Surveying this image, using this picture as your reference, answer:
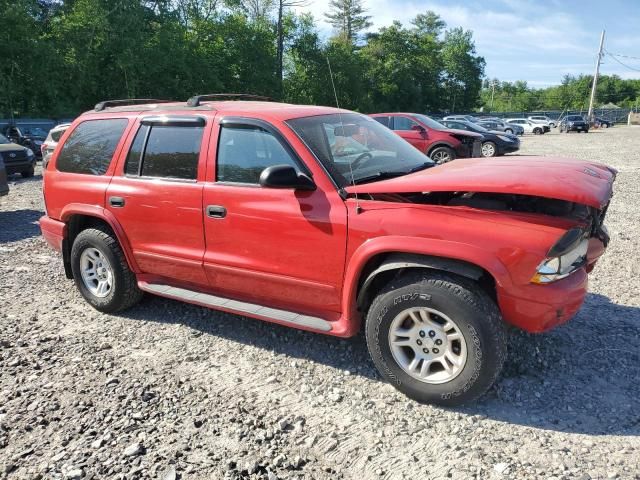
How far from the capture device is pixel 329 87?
150 ft

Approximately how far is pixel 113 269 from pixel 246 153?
1728 mm

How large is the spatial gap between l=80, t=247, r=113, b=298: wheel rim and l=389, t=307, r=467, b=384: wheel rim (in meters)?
2.76

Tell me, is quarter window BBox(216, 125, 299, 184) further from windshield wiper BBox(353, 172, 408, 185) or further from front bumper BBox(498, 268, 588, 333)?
front bumper BBox(498, 268, 588, 333)

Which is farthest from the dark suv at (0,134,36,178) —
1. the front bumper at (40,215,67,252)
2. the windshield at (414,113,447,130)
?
the windshield at (414,113,447,130)

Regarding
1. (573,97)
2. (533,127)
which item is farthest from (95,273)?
(573,97)

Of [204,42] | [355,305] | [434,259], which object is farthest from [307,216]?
[204,42]

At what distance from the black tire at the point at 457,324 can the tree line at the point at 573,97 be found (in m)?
80.2

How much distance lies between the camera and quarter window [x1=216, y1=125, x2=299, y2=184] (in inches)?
142

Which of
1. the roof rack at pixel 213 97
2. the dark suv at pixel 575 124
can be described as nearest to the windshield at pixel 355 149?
the roof rack at pixel 213 97

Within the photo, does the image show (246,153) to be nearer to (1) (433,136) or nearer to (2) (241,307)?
(2) (241,307)

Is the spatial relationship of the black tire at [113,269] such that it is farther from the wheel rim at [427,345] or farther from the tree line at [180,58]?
the tree line at [180,58]

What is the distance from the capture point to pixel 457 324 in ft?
9.70

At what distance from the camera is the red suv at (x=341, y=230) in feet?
9.43

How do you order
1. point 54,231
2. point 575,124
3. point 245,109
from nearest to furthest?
point 245,109, point 54,231, point 575,124
